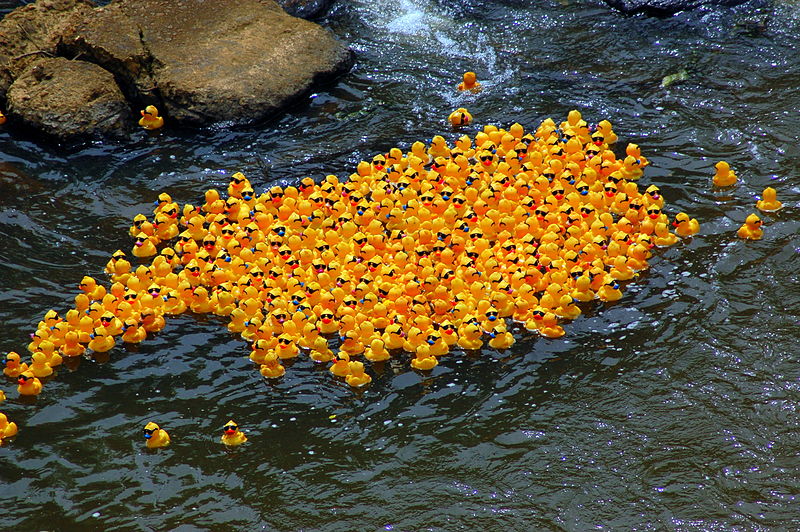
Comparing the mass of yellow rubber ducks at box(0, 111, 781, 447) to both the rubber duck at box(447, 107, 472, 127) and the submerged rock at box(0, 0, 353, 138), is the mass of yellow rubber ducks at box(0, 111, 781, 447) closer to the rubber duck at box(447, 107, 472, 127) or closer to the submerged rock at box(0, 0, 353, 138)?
the rubber duck at box(447, 107, 472, 127)

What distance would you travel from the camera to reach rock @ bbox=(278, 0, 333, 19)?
13.4 metres

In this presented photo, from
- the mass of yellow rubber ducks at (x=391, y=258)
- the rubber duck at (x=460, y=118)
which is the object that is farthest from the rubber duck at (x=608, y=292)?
the rubber duck at (x=460, y=118)

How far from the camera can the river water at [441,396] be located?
6.11 m

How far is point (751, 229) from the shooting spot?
8.35 meters

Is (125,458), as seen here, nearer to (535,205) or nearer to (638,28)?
(535,205)

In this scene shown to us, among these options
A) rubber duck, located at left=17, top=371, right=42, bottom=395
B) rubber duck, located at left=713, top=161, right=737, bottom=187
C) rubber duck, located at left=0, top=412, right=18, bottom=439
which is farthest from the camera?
rubber duck, located at left=713, top=161, right=737, bottom=187

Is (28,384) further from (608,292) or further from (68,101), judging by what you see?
Answer: (608,292)

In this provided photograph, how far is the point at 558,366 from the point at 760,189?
369cm

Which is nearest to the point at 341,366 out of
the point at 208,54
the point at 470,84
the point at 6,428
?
the point at 6,428

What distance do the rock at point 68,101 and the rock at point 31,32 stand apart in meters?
0.41

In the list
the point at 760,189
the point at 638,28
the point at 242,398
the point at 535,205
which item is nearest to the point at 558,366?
the point at 535,205

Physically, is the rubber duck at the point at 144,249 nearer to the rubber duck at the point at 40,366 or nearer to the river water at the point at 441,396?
the river water at the point at 441,396

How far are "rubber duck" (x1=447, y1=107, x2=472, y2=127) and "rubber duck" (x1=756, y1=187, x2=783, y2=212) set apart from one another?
12.4 ft

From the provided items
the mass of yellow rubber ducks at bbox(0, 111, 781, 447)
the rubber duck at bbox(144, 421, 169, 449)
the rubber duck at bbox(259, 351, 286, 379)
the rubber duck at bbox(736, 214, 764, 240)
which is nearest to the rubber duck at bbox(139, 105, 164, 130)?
the mass of yellow rubber ducks at bbox(0, 111, 781, 447)
